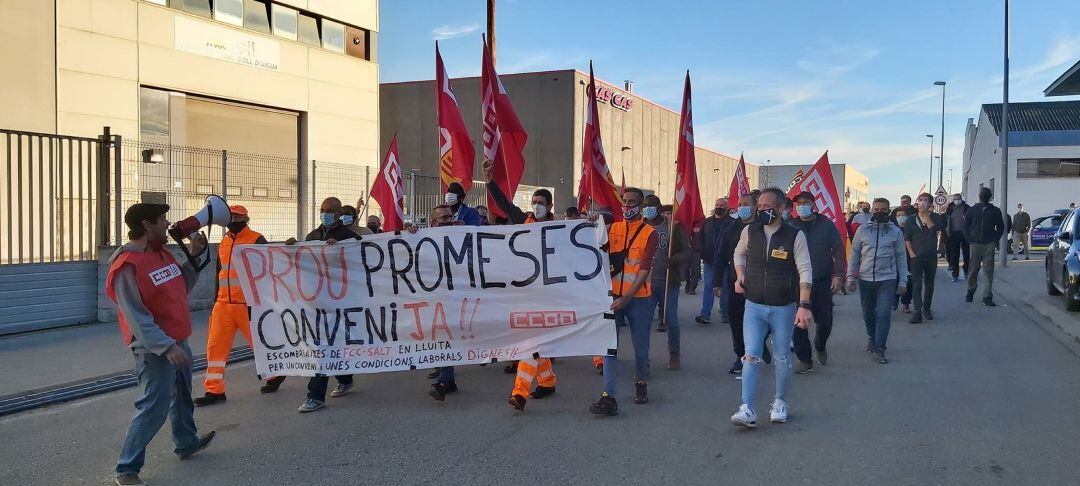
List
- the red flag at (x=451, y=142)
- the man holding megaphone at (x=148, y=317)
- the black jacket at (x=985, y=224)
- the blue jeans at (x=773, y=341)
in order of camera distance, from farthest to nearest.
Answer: the black jacket at (x=985, y=224) → the red flag at (x=451, y=142) → the blue jeans at (x=773, y=341) → the man holding megaphone at (x=148, y=317)

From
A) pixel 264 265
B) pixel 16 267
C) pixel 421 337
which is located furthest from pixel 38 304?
pixel 421 337

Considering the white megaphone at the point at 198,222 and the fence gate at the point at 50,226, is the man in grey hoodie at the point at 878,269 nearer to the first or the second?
the white megaphone at the point at 198,222

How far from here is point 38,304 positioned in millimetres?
10016

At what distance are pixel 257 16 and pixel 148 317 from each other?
57.7ft

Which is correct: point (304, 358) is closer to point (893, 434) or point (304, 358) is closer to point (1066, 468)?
point (893, 434)

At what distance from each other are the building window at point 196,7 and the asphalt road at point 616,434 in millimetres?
13468

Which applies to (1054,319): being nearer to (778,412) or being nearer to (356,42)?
Answer: (778,412)

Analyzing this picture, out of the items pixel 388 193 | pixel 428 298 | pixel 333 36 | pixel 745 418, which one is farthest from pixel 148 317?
pixel 333 36

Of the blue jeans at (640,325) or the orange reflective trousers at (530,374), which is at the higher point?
the blue jeans at (640,325)

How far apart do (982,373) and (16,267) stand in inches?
449

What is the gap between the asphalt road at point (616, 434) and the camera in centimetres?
474

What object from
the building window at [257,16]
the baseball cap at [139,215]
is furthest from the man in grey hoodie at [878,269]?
the building window at [257,16]

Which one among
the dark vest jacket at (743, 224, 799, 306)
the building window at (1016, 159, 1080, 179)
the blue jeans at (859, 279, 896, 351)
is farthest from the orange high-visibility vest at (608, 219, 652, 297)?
the building window at (1016, 159, 1080, 179)

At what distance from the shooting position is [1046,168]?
3859 cm
